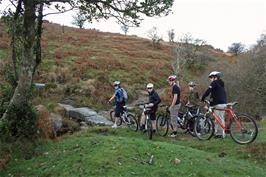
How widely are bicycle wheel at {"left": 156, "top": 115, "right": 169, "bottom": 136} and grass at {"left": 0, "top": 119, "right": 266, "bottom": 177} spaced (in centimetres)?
319

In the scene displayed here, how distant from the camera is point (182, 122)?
580 inches

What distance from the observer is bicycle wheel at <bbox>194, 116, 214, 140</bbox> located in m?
12.6

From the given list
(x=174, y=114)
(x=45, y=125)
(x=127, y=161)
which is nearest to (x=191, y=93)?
(x=174, y=114)

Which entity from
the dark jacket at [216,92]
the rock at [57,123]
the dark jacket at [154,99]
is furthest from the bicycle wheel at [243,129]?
the rock at [57,123]

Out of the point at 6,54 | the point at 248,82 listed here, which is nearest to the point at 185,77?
the point at 248,82

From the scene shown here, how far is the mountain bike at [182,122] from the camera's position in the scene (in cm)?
1410

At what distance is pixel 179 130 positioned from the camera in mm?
15352

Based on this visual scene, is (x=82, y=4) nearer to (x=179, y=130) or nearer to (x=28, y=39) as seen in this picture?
(x=28, y=39)

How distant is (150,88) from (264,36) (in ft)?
57.1

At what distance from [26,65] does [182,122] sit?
259 inches

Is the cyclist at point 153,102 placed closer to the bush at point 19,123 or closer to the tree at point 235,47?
the bush at point 19,123

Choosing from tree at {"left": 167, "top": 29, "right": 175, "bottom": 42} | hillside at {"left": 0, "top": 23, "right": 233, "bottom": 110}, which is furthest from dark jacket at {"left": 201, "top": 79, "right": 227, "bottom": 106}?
tree at {"left": 167, "top": 29, "right": 175, "bottom": 42}

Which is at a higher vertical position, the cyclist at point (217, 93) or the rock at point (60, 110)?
the cyclist at point (217, 93)

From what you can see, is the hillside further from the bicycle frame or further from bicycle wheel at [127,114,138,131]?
the bicycle frame
